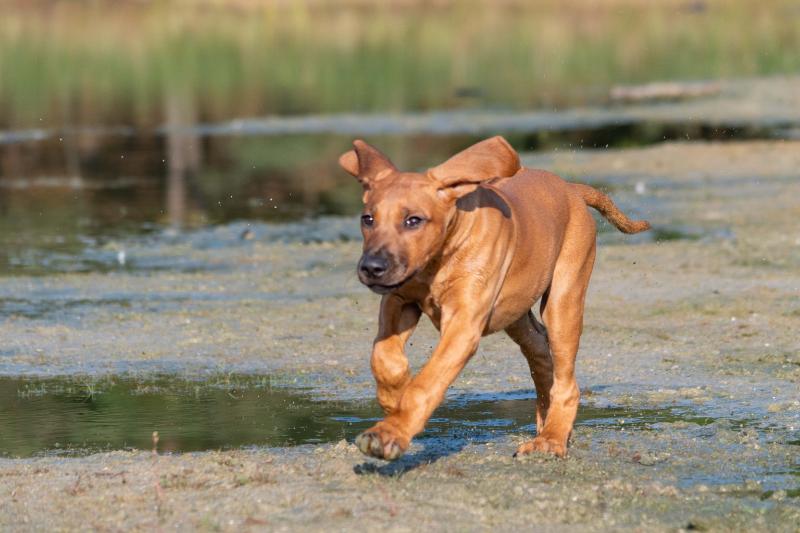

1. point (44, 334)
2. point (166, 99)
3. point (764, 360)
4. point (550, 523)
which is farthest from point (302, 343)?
point (166, 99)

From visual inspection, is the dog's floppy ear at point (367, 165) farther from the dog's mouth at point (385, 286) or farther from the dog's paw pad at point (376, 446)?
the dog's paw pad at point (376, 446)

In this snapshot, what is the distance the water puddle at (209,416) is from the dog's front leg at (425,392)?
108 centimetres

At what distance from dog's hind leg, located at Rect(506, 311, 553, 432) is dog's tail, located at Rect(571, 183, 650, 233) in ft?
2.19

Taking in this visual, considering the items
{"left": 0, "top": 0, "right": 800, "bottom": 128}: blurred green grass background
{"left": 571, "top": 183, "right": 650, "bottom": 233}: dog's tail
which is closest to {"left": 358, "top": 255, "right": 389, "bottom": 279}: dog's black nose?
{"left": 571, "top": 183, "right": 650, "bottom": 233}: dog's tail

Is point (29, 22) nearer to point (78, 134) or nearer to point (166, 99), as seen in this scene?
point (166, 99)

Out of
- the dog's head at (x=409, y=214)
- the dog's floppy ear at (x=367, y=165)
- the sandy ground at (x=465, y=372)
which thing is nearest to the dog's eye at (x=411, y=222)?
the dog's head at (x=409, y=214)

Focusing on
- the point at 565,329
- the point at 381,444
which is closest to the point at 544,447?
the point at 565,329

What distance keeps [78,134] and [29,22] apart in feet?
85.2

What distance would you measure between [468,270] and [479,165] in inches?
16.5

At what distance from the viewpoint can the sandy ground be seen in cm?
608

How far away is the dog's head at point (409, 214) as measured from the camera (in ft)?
19.8

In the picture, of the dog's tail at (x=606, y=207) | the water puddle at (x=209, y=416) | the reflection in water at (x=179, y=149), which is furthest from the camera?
the reflection in water at (x=179, y=149)

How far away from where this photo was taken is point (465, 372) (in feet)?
29.7

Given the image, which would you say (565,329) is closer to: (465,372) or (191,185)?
(465,372)
